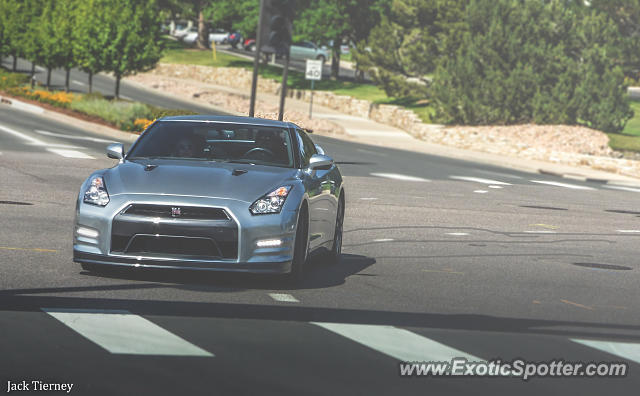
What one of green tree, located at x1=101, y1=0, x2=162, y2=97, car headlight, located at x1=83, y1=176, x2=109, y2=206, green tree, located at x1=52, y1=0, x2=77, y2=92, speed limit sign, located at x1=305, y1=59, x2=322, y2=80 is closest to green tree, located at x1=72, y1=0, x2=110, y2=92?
green tree, located at x1=101, y1=0, x2=162, y2=97

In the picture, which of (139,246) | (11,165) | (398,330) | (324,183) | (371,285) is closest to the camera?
(398,330)

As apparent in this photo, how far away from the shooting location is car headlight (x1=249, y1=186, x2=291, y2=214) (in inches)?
358

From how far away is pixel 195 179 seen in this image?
925cm

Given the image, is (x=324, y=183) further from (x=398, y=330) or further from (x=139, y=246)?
(x=398, y=330)

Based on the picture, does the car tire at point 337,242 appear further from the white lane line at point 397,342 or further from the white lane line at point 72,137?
the white lane line at point 72,137

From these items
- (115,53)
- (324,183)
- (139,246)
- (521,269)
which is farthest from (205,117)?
(115,53)

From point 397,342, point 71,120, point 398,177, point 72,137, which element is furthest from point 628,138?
point 397,342

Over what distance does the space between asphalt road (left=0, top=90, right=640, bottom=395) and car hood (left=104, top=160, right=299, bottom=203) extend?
2.75 ft

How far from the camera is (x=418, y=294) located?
375 inches

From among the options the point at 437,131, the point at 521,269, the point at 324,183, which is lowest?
the point at 437,131

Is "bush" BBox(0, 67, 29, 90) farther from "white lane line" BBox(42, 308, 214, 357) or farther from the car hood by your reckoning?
"white lane line" BBox(42, 308, 214, 357)

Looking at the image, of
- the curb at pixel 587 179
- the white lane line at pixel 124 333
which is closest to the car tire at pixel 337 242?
the white lane line at pixel 124 333

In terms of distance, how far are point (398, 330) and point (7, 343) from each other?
278 centimetres

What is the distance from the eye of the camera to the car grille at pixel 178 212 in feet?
29.3
